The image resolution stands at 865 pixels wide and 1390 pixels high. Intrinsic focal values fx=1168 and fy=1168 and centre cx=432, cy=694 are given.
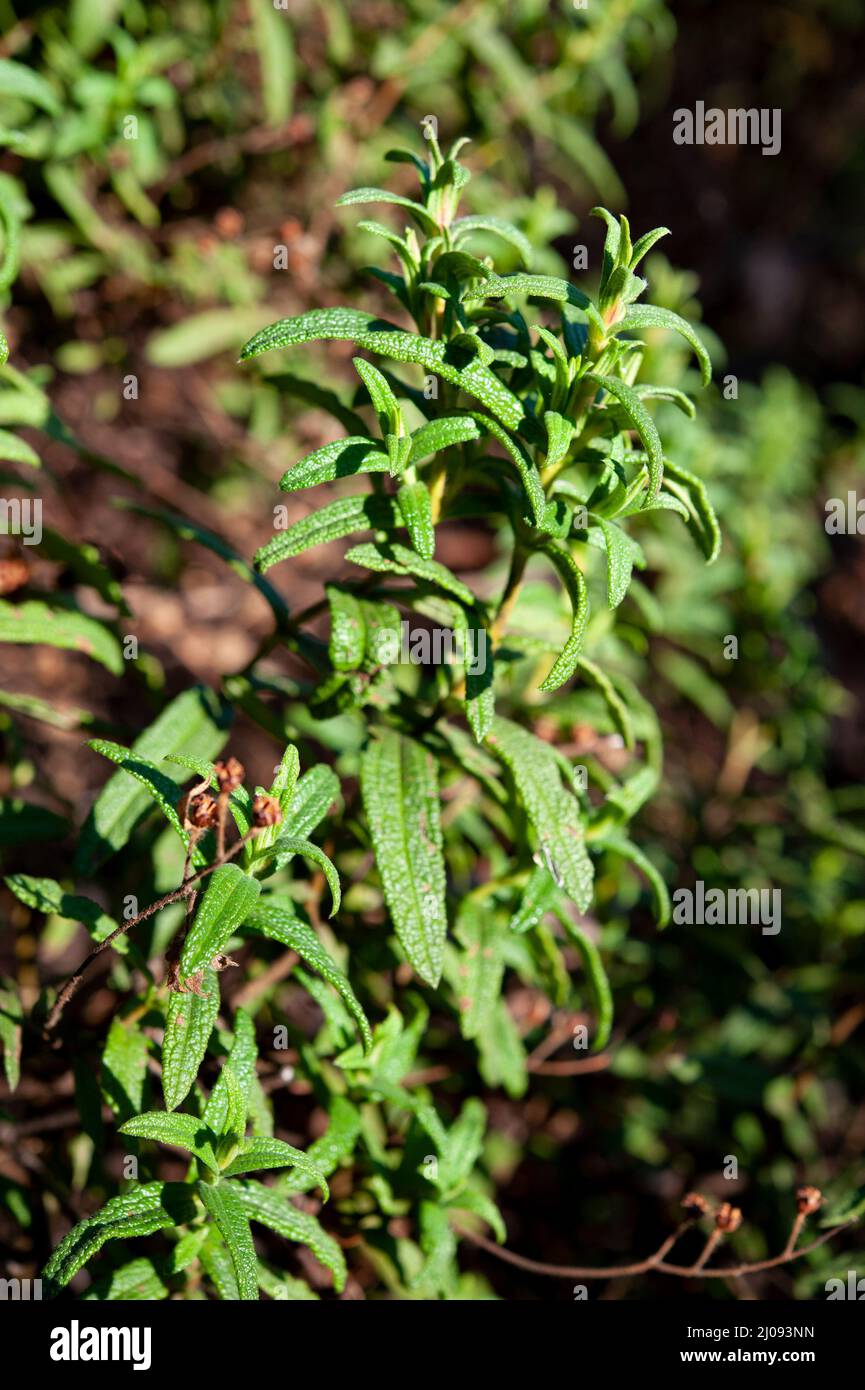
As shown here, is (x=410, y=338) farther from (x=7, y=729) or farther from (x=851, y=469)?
(x=851, y=469)

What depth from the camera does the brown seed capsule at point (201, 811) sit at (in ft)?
4.78

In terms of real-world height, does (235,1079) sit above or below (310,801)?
below

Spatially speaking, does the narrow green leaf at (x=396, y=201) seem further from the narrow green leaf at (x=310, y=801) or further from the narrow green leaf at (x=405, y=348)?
the narrow green leaf at (x=310, y=801)

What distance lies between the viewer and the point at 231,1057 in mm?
1669

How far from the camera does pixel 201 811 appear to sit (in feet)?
4.77

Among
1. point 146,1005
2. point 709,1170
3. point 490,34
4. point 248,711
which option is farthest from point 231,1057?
point 490,34

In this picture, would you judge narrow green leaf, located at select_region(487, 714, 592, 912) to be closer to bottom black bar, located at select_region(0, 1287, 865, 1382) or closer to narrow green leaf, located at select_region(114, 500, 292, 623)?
narrow green leaf, located at select_region(114, 500, 292, 623)

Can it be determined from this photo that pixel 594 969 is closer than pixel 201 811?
No

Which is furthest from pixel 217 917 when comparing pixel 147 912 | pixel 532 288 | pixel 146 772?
pixel 532 288

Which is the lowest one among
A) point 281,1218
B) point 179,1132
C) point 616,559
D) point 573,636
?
point 281,1218

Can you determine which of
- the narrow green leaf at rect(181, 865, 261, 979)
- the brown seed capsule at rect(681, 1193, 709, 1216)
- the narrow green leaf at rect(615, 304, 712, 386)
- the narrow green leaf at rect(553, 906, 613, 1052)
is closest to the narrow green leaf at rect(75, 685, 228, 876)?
the narrow green leaf at rect(181, 865, 261, 979)
